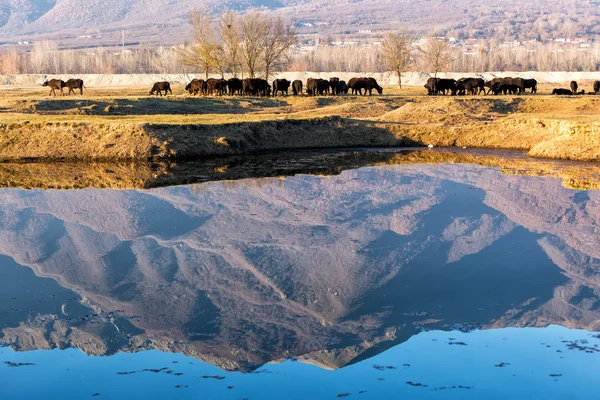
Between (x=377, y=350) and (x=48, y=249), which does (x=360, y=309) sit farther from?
(x=48, y=249)

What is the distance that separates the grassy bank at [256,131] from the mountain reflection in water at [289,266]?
17.6 ft

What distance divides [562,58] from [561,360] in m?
151

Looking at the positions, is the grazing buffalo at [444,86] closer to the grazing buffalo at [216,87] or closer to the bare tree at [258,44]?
the bare tree at [258,44]

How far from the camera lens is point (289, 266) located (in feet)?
48.4

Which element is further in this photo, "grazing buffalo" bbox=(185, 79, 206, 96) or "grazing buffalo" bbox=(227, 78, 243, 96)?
"grazing buffalo" bbox=(185, 79, 206, 96)

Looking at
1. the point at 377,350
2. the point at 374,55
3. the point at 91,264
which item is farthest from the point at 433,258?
the point at 374,55

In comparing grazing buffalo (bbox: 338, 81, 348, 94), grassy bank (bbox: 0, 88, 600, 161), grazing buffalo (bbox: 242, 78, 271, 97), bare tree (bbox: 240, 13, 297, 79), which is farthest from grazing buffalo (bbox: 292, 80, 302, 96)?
grassy bank (bbox: 0, 88, 600, 161)

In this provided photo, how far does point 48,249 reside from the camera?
16047 mm

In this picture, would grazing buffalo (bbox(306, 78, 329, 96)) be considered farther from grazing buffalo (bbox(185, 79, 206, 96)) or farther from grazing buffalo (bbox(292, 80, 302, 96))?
grazing buffalo (bbox(185, 79, 206, 96))

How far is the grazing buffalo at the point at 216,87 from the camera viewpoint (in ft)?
166

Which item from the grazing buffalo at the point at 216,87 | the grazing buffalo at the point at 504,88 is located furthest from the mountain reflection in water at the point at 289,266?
the grazing buffalo at the point at 504,88

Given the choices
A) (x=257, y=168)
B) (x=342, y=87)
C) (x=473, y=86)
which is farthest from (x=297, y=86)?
(x=257, y=168)

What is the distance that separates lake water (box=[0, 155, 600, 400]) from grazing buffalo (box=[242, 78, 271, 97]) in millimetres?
30112

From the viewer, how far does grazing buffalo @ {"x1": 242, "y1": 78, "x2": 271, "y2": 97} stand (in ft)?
167
